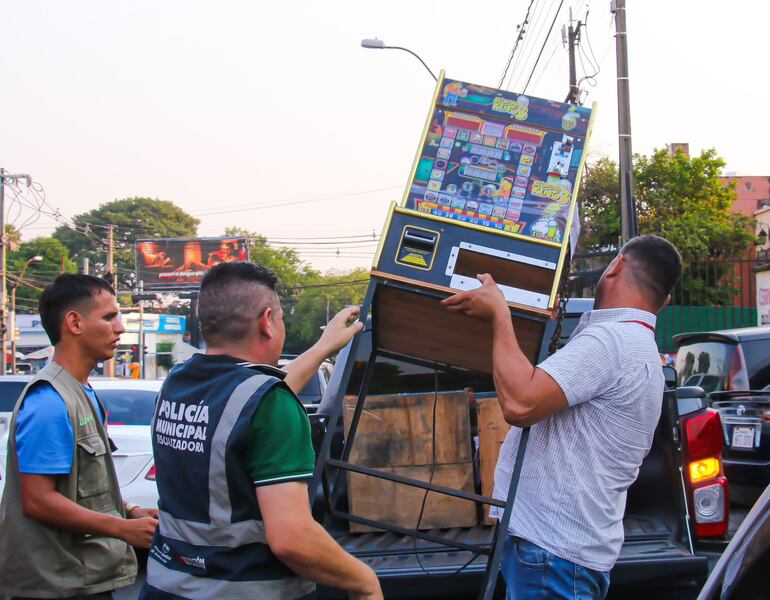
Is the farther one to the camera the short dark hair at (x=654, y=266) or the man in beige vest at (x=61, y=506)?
the short dark hair at (x=654, y=266)

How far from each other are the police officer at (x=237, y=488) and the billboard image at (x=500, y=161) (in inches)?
50.0

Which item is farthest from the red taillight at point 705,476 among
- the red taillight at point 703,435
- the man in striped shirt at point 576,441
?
the man in striped shirt at point 576,441

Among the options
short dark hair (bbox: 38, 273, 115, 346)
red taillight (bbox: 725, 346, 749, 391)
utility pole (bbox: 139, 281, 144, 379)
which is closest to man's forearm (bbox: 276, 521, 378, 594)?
short dark hair (bbox: 38, 273, 115, 346)

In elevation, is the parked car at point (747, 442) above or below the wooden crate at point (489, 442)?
below

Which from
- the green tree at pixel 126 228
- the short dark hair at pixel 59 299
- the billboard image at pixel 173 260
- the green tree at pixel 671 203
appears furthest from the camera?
the green tree at pixel 126 228

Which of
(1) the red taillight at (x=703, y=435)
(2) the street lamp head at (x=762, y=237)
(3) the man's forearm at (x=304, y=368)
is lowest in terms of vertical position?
(1) the red taillight at (x=703, y=435)

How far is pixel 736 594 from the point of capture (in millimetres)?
1902

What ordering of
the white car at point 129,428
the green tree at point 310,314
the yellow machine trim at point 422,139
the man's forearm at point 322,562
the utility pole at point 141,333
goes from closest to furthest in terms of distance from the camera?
the man's forearm at point 322,562 < the yellow machine trim at point 422,139 < the white car at point 129,428 < the utility pole at point 141,333 < the green tree at point 310,314

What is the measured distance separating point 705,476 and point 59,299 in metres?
3.22

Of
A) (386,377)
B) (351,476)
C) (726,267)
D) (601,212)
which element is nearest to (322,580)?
(351,476)

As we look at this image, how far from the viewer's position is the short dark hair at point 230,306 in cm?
230

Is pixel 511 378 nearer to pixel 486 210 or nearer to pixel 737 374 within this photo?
pixel 486 210

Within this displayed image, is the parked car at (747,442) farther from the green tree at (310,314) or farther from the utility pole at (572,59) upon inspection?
the green tree at (310,314)

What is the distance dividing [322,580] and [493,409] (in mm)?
2588
